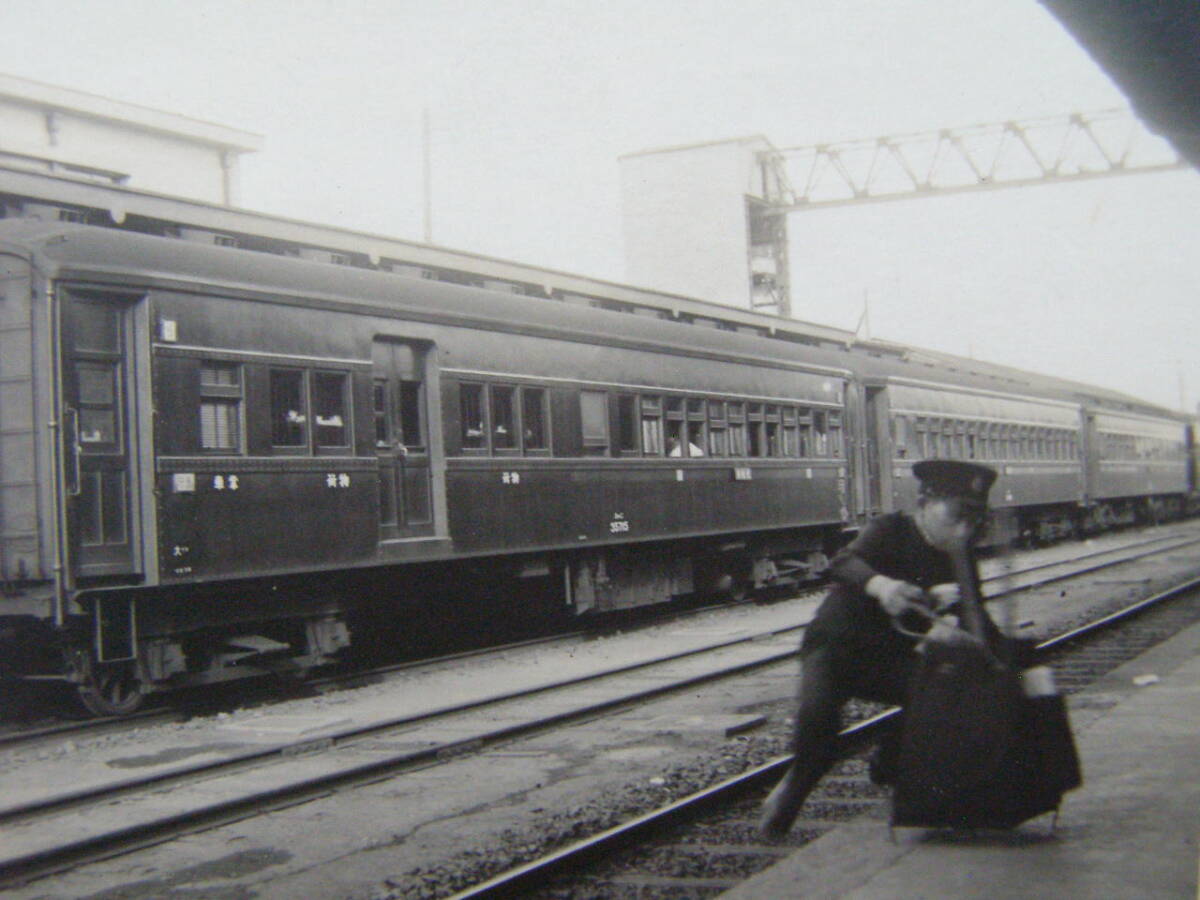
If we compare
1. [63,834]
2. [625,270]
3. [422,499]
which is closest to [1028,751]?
[63,834]

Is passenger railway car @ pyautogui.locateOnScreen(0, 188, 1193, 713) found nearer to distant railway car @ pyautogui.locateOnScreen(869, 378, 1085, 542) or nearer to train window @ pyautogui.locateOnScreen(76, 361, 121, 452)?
train window @ pyautogui.locateOnScreen(76, 361, 121, 452)

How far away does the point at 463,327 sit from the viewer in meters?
13.4

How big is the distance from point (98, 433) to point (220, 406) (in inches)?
41.0

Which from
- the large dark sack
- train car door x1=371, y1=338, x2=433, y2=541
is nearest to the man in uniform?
the large dark sack

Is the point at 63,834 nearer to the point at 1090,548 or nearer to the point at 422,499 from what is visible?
the point at 422,499

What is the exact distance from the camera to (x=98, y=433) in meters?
10.1

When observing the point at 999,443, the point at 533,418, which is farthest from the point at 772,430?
the point at 999,443

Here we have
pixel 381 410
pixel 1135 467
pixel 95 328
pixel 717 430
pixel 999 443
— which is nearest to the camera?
pixel 95 328

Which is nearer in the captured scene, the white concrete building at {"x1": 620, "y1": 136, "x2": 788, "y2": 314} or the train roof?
the train roof

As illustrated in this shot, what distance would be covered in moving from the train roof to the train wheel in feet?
9.28

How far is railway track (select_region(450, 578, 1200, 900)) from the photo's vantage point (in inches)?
219

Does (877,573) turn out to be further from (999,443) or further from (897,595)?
(999,443)

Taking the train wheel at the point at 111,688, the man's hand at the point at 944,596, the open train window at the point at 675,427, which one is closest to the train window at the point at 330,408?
the train wheel at the point at 111,688

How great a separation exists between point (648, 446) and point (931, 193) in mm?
15338
